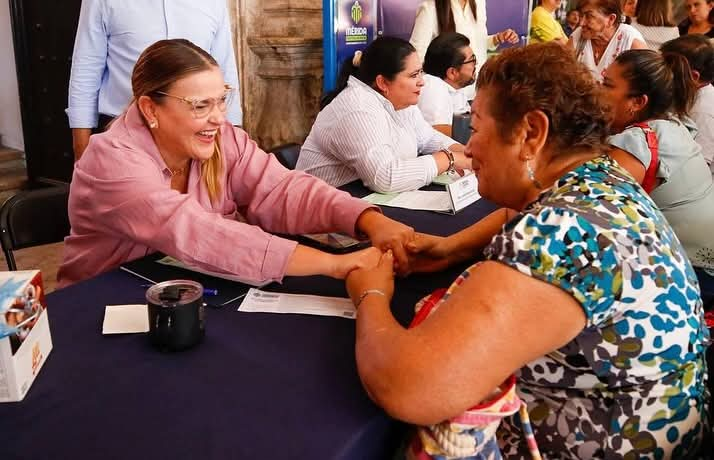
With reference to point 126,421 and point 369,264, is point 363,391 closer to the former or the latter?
point 126,421

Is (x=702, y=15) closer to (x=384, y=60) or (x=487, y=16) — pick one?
(x=487, y=16)

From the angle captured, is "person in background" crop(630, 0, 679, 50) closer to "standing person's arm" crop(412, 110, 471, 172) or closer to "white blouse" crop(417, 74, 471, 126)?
"white blouse" crop(417, 74, 471, 126)

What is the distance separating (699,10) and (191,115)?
14.9 feet

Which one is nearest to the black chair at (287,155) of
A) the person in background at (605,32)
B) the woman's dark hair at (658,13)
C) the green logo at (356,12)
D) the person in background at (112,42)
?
the person in background at (112,42)

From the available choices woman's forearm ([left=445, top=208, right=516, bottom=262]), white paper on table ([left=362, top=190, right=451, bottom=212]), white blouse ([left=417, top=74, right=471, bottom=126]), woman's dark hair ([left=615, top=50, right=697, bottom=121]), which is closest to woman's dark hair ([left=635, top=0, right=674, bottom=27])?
white blouse ([left=417, top=74, right=471, bottom=126])

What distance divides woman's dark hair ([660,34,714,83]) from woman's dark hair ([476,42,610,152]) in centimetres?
227

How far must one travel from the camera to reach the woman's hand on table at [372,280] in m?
1.32

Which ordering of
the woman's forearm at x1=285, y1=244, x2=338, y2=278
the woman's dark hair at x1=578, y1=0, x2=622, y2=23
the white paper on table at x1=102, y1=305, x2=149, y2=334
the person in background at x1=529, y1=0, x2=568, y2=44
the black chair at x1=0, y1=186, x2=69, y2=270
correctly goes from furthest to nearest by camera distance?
the person in background at x1=529, y1=0, x2=568, y2=44 → the woman's dark hair at x1=578, y1=0, x2=622, y2=23 → the black chair at x1=0, y1=186, x2=69, y2=270 → the woman's forearm at x1=285, y1=244, x2=338, y2=278 → the white paper on table at x1=102, y1=305, x2=149, y2=334

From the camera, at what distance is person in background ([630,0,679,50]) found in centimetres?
440

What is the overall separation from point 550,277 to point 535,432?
1.10ft

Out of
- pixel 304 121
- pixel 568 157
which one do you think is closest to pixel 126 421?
pixel 568 157

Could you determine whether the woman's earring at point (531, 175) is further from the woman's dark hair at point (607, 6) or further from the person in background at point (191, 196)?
the woman's dark hair at point (607, 6)

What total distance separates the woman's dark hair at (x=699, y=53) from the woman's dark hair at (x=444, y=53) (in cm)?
123

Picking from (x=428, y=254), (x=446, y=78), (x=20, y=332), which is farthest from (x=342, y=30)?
(x=20, y=332)
